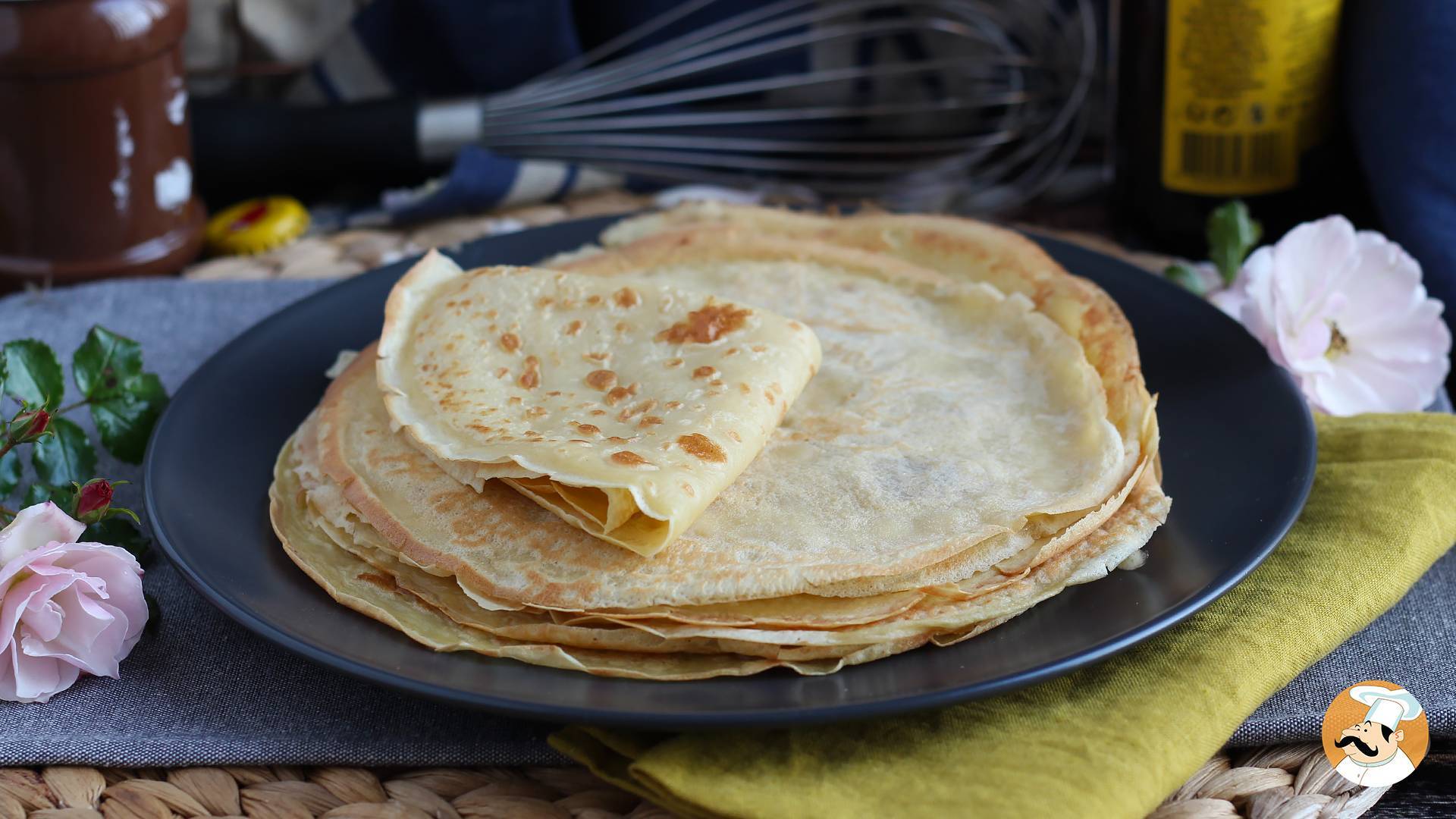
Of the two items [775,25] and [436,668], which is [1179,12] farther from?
[436,668]

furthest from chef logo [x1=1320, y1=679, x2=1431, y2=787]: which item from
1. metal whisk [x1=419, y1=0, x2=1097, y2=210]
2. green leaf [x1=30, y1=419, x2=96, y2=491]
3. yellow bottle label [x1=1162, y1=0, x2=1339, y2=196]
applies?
metal whisk [x1=419, y1=0, x2=1097, y2=210]

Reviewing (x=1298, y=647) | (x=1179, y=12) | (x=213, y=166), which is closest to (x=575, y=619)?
(x=1298, y=647)

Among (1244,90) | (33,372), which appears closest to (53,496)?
(33,372)

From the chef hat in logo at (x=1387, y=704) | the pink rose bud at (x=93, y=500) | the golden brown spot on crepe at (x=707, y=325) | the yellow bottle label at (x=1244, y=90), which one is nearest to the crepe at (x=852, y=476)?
the golden brown spot on crepe at (x=707, y=325)

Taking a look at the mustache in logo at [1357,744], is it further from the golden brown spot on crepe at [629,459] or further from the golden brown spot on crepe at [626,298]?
the golden brown spot on crepe at [626,298]

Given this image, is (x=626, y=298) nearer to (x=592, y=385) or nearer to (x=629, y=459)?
(x=592, y=385)

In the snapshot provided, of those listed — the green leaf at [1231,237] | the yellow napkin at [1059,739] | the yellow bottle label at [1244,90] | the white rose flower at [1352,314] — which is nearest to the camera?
the yellow napkin at [1059,739]
